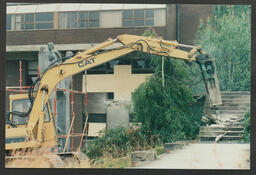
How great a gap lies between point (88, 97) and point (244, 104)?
5471mm

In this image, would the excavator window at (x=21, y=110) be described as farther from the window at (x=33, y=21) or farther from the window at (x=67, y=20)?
the window at (x=33, y=21)

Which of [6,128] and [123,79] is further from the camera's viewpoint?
[123,79]

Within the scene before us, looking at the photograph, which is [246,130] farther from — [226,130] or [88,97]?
[88,97]

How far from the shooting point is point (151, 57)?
14070 millimetres

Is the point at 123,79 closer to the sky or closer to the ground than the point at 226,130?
closer to the sky

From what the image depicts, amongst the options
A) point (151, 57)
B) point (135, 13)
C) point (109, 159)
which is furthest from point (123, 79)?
point (109, 159)

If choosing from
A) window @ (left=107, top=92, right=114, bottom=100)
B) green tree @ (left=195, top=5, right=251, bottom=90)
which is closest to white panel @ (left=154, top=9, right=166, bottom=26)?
green tree @ (left=195, top=5, right=251, bottom=90)

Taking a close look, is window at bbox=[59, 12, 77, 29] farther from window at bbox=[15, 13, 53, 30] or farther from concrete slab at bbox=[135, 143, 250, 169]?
concrete slab at bbox=[135, 143, 250, 169]

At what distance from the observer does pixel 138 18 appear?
1447 cm

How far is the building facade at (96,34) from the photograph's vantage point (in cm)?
1420

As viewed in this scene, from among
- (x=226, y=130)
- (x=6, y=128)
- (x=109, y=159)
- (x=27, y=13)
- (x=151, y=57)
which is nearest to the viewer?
(x=6, y=128)

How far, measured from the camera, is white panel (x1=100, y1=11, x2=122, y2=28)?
14.6 meters

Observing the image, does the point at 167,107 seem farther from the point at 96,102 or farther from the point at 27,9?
the point at 27,9

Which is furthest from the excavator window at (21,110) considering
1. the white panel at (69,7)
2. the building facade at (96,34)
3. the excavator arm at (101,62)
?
the white panel at (69,7)
